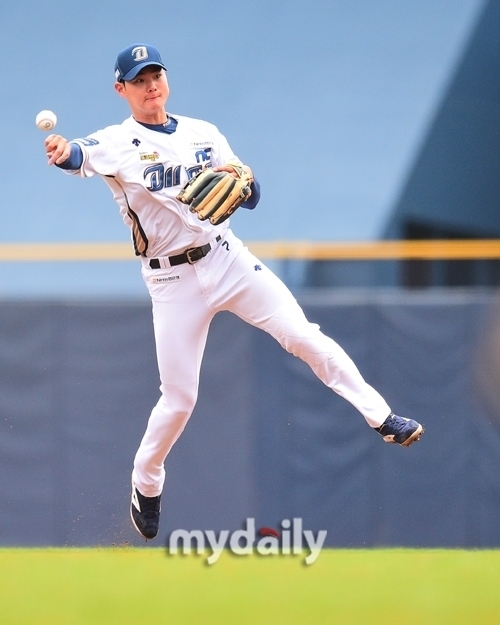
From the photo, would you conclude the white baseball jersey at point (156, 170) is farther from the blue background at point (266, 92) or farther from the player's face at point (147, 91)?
the blue background at point (266, 92)

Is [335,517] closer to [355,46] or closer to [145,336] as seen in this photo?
[145,336]

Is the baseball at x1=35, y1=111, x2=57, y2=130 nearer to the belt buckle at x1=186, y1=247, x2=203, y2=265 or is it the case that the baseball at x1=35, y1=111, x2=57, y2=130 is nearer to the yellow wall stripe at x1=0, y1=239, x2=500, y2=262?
the belt buckle at x1=186, y1=247, x2=203, y2=265

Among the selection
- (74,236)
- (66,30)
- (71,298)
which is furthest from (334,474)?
(66,30)

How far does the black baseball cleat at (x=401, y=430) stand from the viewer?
4504 mm

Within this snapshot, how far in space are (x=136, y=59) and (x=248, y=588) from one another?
3055 millimetres

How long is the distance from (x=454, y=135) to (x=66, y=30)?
12.0 ft

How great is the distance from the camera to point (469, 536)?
7.50 metres

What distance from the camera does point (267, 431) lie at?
296 inches

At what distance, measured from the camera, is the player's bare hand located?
4.18 metres

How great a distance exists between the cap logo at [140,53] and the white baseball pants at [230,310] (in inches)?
30.7

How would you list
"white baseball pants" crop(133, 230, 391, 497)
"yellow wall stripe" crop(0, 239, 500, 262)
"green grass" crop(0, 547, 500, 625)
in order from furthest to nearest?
1. "yellow wall stripe" crop(0, 239, 500, 262)
2. "green grass" crop(0, 547, 500, 625)
3. "white baseball pants" crop(133, 230, 391, 497)

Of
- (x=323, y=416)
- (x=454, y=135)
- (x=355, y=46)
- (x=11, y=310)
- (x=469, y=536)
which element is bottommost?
(x=469, y=536)

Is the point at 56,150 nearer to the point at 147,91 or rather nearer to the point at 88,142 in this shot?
the point at 88,142

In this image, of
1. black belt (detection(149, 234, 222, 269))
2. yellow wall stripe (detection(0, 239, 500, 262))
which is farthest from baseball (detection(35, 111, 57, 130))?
yellow wall stripe (detection(0, 239, 500, 262))
